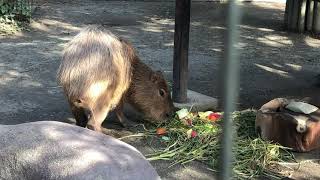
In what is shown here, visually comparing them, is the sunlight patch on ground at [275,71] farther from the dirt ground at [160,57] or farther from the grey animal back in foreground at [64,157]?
the grey animal back in foreground at [64,157]

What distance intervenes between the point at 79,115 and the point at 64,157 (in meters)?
1.83

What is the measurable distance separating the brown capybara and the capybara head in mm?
36

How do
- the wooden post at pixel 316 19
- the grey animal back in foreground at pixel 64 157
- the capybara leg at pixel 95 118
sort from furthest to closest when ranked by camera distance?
the wooden post at pixel 316 19 < the capybara leg at pixel 95 118 < the grey animal back in foreground at pixel 64 157

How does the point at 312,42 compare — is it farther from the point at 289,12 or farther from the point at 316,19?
the point at 289,12

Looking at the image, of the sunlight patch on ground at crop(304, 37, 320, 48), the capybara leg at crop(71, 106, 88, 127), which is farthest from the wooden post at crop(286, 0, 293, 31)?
the capybara leg at crop(71, 106, 88, 127)

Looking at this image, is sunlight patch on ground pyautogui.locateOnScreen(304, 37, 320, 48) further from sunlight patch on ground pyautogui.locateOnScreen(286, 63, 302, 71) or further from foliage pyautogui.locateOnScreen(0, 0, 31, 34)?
foliage pyautogui.locateOnScreen(0, 0, 31, 34)

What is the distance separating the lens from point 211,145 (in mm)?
4445

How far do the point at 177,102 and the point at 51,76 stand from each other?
1972mm

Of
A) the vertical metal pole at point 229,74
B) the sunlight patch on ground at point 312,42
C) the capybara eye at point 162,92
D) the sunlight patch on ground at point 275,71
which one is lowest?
the sunlight patch on ground at point 275,71

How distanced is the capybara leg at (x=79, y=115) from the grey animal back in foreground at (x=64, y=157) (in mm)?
1396

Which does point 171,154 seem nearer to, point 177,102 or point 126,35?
point 177,102

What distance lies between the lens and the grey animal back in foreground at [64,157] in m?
2.69

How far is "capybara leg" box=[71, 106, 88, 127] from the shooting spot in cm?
447

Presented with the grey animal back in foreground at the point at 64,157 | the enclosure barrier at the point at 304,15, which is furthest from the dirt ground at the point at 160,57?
the grey animal back in foreground at the point at 64,157
